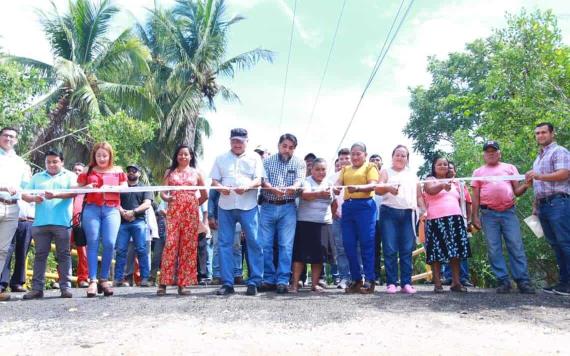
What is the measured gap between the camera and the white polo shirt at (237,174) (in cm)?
598

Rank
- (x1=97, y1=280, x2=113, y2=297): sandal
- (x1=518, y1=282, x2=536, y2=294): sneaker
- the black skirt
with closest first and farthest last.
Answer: (x1=97, y1=280, x2=113, y2=297): sandal < (x1=518, y1=282, x2=536, y2=294): sneaker < the black skirt

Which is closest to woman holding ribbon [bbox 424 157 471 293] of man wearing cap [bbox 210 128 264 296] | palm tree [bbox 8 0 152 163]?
man wearing cap [bbox 210 128 264 296]

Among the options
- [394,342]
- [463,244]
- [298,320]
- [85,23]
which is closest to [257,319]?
[298,320]

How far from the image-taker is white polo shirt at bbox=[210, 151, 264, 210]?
19.6 ft

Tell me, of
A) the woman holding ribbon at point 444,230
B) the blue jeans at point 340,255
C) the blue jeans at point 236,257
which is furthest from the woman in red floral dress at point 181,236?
the woman holding ribbon at point 444,230

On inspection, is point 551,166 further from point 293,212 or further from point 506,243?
point 293,212

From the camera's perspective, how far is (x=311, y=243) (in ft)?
20.7

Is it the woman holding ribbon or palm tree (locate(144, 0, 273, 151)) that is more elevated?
palm tree (locate(144, 0, 273, 151))

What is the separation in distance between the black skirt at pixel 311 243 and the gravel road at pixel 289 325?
74cm

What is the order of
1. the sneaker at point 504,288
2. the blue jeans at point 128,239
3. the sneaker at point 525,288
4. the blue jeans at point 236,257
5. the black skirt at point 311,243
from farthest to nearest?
the blue jeans at point 236,257, the blue jeans at point 128,239, the black skirt at point 311,243, the sneaker at point 504,288, the sneaker at point 525,288

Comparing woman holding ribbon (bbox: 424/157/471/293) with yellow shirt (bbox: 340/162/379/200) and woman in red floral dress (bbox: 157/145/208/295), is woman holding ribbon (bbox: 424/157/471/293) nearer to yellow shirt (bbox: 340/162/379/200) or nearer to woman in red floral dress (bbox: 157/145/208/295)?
yellow shirt (bbox: 340/162/379/200)

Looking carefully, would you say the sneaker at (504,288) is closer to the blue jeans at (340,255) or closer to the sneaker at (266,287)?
the blue jeans at (340,255)

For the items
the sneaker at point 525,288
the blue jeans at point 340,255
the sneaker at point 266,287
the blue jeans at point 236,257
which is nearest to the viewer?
the sneaker at point 525,288

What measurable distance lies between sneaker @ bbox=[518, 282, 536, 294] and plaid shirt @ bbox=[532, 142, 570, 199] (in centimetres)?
101
